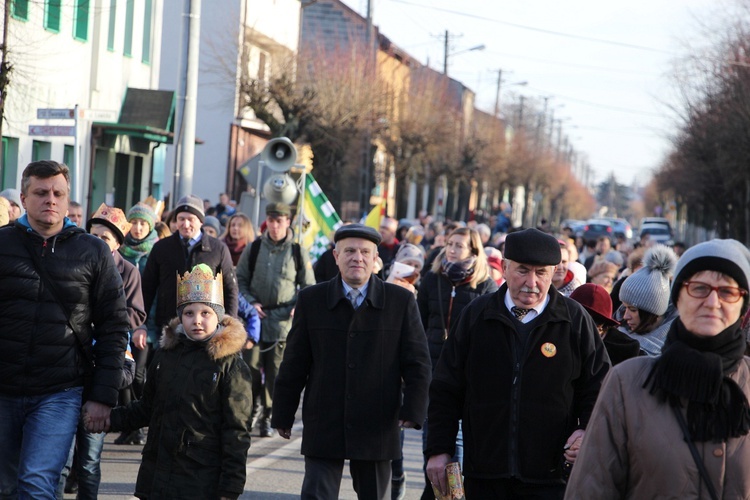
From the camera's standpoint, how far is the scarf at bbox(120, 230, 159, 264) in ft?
34.9

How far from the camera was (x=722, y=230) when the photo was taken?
190 feet

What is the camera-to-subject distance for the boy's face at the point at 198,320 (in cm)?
636

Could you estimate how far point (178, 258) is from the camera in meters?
10.2

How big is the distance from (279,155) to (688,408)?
14.9 meters

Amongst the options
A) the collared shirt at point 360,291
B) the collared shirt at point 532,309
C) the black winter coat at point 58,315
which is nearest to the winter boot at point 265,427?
the collared shirt at point 360,291

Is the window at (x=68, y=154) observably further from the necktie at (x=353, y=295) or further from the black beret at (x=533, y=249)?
the black beret at (x=533, y=249)

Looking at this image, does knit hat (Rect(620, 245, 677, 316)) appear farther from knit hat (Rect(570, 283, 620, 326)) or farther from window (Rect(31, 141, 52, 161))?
window (Rect(31, 141, 52, 161))

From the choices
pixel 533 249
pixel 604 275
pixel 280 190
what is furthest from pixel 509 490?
pixel 280 190

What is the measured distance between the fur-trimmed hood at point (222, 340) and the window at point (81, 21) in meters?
17.2

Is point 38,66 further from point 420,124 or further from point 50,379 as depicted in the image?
point 420,124

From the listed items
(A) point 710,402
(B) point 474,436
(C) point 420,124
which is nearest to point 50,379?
(B) point 474,436

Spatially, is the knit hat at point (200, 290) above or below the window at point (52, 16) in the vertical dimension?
below

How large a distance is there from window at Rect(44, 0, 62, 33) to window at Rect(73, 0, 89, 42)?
797mm

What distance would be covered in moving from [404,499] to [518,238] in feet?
12.7
